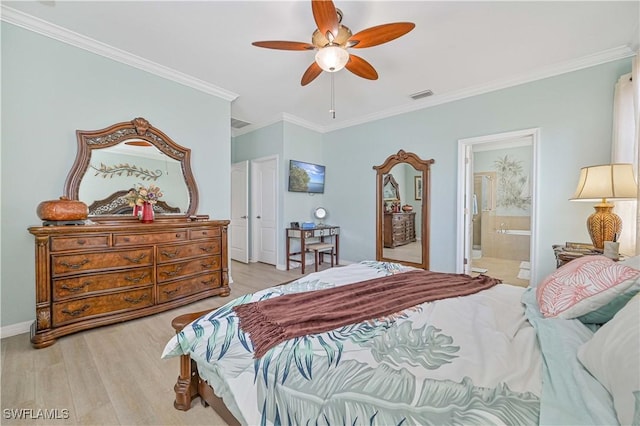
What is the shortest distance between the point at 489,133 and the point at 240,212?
4.43m

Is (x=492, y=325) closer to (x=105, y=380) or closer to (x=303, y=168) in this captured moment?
(x=105, y=380)

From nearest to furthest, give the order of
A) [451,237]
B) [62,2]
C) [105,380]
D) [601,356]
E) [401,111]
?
[601,356] < [105,380] < [62,2] < [451,237] < [401,111]

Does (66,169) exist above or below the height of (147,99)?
below

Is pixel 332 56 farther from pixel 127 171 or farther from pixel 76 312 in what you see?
pixel 76 312

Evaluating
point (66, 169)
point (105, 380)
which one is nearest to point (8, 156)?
point (66, 169)

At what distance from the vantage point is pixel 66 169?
2496 mm

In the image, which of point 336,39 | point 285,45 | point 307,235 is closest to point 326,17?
point 336,39

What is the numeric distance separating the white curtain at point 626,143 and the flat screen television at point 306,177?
3.92 meters

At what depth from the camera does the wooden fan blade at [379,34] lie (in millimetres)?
1879

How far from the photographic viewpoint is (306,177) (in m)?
4.87

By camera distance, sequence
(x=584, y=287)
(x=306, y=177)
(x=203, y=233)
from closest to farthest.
Result: (x=584, y=287)
(x=203, y=233)
(x=306, y=177)

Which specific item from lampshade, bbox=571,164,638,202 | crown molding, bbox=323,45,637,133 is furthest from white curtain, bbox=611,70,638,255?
lampshade, bbox=571,164,638,202

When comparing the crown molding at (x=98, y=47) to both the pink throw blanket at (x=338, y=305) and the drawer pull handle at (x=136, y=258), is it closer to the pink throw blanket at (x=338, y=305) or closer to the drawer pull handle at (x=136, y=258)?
the drawer pull handle at (x=136, y=258)

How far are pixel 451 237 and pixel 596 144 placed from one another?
5.90 ft
